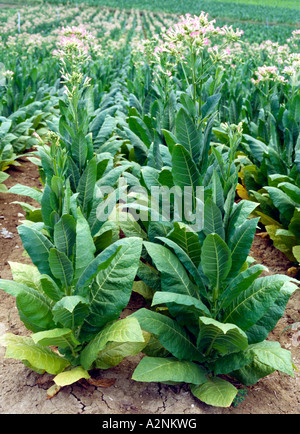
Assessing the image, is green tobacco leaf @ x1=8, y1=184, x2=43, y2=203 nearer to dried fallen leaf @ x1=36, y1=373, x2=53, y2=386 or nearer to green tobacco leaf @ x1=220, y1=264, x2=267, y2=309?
dried fallen leaf @ x1=36, y1=373, x2=53, y2=386

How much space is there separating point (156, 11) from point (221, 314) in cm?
3699

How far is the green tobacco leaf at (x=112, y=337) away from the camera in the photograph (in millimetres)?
1833

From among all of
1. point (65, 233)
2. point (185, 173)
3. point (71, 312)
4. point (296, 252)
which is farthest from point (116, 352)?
point (296, 252)

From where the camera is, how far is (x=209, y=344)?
7.09 ft

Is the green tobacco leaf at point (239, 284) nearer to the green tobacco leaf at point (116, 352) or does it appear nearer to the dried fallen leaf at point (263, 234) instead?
the green tobacco leaf at point (116, 352)

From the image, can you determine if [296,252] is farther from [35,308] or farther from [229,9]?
[229,9]

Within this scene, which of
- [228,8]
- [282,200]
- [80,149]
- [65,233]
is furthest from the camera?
[228,8]

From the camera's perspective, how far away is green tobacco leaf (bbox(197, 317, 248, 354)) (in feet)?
6.34

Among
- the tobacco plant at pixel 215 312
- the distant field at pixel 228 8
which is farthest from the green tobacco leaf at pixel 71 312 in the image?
the distant field at pixel 228 8

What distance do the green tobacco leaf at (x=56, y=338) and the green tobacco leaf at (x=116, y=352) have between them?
159 millimetres

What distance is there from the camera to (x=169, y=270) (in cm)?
211

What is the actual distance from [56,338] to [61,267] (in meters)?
0.33

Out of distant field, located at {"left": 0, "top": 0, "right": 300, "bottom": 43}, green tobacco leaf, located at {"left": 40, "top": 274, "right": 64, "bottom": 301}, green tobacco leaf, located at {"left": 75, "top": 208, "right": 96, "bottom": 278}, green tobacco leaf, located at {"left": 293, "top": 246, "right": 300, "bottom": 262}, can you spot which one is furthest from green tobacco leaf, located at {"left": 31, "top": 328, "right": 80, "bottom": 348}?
distant field, located at {"left": 0, "top": 0, "right": 300, "bottom": 43}

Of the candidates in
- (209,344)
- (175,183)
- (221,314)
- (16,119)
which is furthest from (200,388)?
(16,119)
